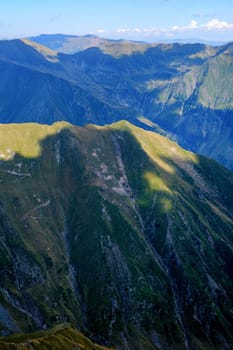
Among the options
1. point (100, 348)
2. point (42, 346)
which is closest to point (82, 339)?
point (100, 348)

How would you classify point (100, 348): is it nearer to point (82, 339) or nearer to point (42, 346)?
point (82, 339)

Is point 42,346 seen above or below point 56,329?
above

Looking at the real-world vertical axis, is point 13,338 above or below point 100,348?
above

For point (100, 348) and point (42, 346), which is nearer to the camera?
point (42, 346)

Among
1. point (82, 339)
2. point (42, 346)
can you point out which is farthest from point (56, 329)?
point (42, 346)

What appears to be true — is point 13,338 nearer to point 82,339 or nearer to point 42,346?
point 42,346

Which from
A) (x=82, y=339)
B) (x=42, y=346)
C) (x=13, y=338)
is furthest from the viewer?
(x=82, y=339)

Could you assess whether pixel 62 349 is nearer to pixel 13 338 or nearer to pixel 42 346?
pixel 42 346

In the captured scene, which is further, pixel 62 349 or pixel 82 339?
pixel 82 339

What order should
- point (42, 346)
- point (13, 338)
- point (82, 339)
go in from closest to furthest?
point (42, 346) → point (13, 338) → point (82, 339)
